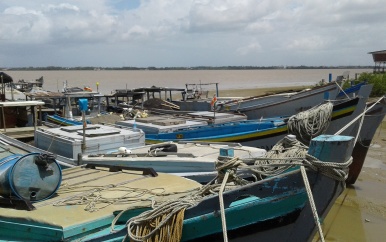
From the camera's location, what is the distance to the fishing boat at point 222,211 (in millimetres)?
3566

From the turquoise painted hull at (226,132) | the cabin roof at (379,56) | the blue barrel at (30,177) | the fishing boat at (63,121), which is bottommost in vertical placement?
the turquoise painted hull at (226,132)

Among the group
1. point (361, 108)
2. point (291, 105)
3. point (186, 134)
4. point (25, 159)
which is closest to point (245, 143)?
point (186, 134)

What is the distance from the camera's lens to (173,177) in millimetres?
6098

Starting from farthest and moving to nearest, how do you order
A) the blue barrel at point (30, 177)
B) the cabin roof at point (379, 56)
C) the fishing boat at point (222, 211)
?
the cabin roof at point (379, 56), the blue barrel at point (30, 177), the fishing boat at point (222, 211)

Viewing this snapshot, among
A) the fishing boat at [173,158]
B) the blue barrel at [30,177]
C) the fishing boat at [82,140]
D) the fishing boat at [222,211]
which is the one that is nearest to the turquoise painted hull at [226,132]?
the fishing boat at [82,140]

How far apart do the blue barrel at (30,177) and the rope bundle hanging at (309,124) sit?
20.7ft

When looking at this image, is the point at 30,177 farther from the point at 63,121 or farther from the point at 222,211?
the point at 63,121

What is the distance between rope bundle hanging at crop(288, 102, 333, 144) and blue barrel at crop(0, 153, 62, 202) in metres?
6.31

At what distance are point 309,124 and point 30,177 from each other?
273 inches

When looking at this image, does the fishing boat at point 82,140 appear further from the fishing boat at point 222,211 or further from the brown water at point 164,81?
the brown water at point 164,81

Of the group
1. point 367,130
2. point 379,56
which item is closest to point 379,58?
point 379,56

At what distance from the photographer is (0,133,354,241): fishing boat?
3566 mm

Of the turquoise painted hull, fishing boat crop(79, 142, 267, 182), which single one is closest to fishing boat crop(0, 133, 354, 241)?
fishing boat crop(79, 142, 267, 182)

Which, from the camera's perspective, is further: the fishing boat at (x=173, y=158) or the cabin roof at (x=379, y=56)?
the cabin roof at (x=379, y=56)
